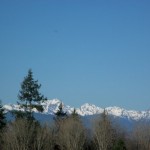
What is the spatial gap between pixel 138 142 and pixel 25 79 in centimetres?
3884

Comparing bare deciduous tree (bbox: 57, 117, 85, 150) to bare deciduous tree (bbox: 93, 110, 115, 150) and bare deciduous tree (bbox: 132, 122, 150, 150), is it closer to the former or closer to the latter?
bare deciduous tree (bbox: 93, 110, 115, 150)

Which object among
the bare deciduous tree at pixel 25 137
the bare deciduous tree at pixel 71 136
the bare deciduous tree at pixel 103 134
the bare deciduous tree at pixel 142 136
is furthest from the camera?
the bare deciduous tree at pixel 142 136

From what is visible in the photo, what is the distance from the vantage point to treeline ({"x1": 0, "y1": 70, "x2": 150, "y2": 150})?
79062 millimetres

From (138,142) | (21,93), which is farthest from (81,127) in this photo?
(138,142)

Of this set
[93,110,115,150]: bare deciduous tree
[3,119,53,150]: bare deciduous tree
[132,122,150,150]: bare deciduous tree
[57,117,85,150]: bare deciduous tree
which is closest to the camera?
[3,119,53,150]: bare deciduous tree

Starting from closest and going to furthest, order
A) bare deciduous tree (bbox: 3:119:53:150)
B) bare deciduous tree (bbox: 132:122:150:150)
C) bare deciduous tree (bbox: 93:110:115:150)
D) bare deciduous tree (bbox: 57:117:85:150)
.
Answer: bare deciduous tree (bbox: 3:119:53:150) < bare deciduous tree (bbox: 57:117:85:150) < bare deciduous tree (bbox: 93:110:115:150) < bare deciduous tree (bbox: 132:122:150:150)

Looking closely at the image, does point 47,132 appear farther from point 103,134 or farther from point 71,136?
point 103,134

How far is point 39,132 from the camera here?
8088 centimetres

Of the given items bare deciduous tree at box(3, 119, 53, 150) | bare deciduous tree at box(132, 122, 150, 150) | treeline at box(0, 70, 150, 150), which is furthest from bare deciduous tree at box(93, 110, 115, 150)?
bare deciduous tree at box(132, 122, 150, 150)

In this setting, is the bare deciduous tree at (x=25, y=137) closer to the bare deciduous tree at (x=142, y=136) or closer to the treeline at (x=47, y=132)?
the treeline at (x=47, y=132)

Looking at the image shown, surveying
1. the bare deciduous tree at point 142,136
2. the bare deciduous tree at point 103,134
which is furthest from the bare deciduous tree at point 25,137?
the bare deciduous tree at point 142,136

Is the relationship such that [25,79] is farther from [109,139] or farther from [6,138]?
[109,139]

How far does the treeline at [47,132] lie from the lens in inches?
3113

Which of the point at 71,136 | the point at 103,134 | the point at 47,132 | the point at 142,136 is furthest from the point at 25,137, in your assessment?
the point at 142,136
